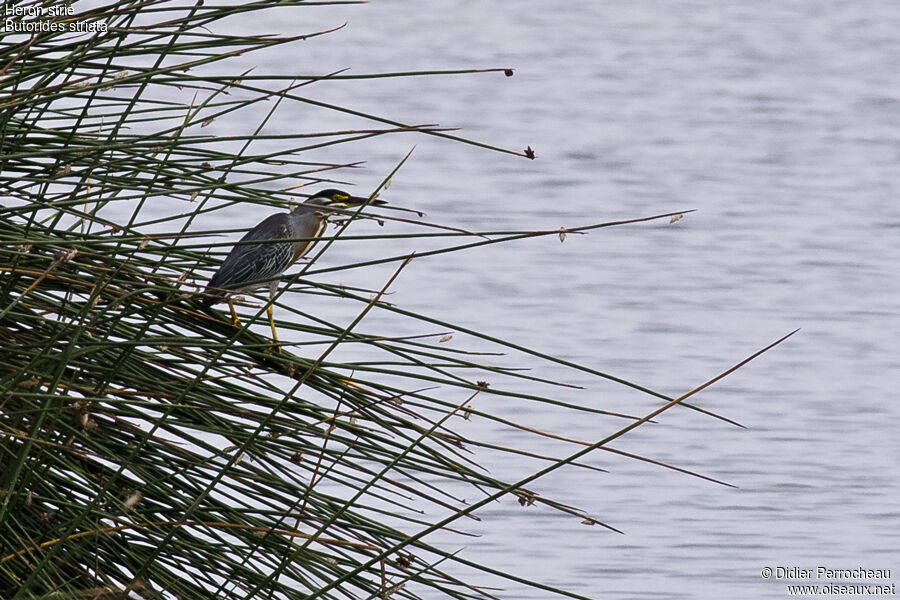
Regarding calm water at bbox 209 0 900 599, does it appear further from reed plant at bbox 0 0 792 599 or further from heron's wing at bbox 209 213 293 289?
reed plant at bbox 0 0 792 599

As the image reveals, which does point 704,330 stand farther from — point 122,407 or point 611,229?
point 122,407

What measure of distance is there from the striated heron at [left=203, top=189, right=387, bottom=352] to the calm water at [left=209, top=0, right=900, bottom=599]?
1081 mm

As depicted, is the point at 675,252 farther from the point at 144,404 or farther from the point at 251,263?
the point at 144,404

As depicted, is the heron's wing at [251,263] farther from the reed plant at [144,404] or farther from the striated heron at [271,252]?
the reed plant at [144,404]

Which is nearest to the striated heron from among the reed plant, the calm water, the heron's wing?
the heron's wing

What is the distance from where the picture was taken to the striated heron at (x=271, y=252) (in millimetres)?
2521

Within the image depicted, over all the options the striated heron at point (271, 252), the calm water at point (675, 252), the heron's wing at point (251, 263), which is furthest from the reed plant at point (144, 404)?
the calm water at point (675, 252)

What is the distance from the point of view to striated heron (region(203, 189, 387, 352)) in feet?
8.27

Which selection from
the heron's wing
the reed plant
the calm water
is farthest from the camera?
the calm water

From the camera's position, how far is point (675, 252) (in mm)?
6270

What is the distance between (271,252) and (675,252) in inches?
145

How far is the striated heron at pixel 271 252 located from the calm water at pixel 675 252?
108 centimetres

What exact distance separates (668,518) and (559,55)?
6.97m

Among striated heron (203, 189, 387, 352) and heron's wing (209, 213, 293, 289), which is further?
heron's wing (209, 213, 293, 289)
